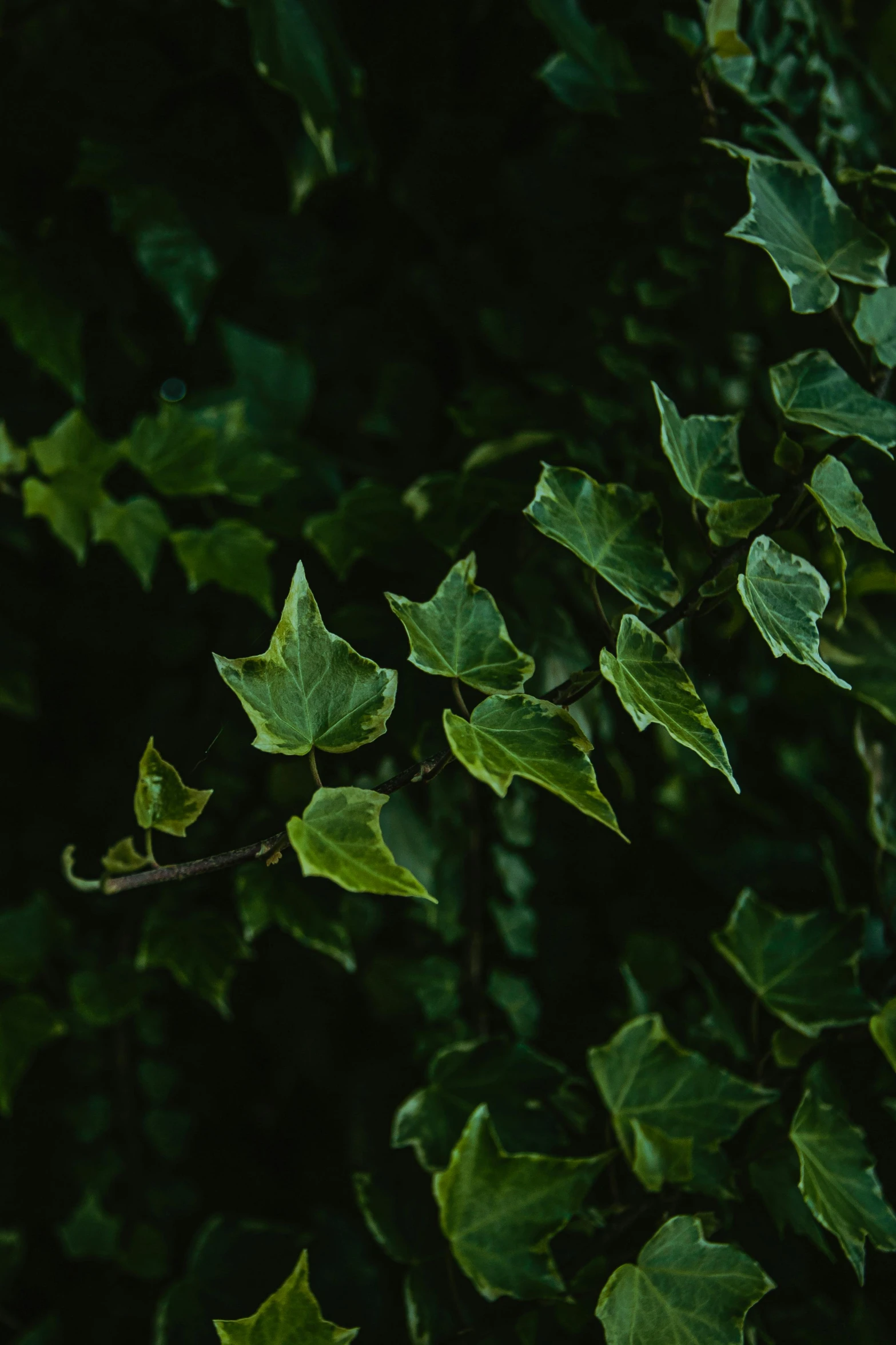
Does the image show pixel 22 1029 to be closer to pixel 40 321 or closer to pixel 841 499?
pixel 40 321

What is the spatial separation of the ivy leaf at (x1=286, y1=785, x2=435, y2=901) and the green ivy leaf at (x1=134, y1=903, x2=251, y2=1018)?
375 mm

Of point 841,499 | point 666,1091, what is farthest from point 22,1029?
point 841,499

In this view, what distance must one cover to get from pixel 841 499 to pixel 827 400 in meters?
0.09

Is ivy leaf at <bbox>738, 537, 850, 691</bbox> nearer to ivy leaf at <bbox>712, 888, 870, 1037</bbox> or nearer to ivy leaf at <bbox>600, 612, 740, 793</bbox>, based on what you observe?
ivy leaf at <bbox>600, 612, 740, 793</bbox>

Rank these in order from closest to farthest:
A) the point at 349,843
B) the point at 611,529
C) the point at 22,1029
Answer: the point at 349,843
the point at 611,529
the point at 22,1029

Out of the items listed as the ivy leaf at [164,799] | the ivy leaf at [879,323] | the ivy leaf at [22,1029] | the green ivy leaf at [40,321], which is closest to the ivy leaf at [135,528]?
the green ivy leaf at [40,321]

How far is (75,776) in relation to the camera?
91 cm

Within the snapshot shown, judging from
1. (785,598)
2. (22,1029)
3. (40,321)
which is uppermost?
(40,321)

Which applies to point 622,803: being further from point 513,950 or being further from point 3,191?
point 3,191

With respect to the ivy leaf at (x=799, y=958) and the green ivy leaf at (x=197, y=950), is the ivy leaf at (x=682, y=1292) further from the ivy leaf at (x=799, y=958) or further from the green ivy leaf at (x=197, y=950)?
the green ivy leaf at (x=197, y=950)

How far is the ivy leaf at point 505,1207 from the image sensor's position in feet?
1.69

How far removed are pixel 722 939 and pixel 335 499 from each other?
0.47 meters

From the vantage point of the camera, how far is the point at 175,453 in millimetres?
708

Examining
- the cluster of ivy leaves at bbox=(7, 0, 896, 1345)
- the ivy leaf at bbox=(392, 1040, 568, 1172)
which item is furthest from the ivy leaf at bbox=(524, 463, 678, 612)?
the ivy leaf at bbox=(392, 1040, 568, 1172)
